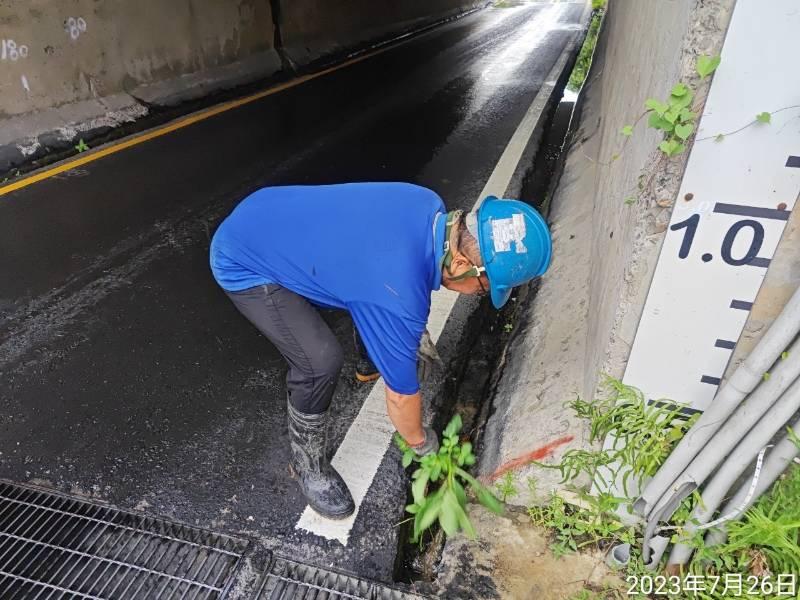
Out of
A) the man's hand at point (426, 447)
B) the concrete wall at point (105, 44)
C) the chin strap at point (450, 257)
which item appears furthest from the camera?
the concrete wall at point (105, 44)

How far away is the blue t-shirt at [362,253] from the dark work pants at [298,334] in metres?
0.07

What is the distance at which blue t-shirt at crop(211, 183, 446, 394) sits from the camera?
170 centimetres

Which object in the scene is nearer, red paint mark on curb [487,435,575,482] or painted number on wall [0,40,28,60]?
red paint mark on curb [487,435,575,482]

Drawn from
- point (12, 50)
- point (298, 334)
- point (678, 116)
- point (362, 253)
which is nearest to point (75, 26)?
point (12, 50)

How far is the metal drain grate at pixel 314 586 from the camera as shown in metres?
1.96

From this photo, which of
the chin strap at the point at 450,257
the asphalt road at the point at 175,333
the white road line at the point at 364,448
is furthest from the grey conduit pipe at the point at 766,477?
the white road line at the point at 364,448

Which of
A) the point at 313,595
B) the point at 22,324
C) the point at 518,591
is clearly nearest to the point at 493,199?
the point at 518,591

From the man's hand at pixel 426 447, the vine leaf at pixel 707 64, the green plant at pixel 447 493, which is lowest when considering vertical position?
the man's hand at pixel 426 447

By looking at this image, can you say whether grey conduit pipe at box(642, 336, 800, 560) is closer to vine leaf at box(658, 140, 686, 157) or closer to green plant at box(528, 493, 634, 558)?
green plant at box(528, 493, 634, 558)

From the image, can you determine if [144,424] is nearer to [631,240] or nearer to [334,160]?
[631,240]

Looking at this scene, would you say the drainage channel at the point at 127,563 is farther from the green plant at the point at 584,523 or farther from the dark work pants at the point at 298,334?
the dark work pants at the point at 298,334

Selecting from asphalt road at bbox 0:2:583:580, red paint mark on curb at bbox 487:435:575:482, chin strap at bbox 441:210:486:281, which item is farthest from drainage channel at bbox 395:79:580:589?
chin strap at bbox 441:210:486:281

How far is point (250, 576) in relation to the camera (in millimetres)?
2020

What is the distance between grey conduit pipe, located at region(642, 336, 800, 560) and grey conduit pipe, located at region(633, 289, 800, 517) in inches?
0.6
